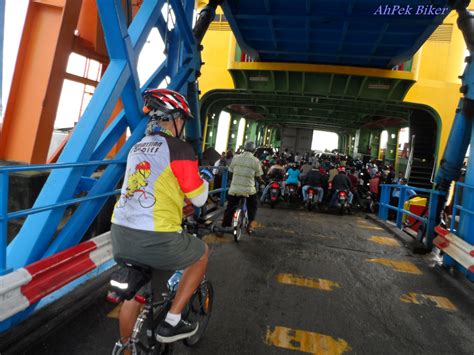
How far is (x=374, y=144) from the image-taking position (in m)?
29.7

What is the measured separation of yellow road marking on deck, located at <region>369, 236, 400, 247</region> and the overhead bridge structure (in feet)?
6.99

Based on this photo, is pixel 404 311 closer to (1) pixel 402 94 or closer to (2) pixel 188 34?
(2) pixel 188 34

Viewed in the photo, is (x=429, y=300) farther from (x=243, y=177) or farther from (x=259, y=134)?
(x=259, y=134)

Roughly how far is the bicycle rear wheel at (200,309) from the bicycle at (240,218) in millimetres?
3107

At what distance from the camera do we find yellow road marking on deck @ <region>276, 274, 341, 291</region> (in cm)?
479

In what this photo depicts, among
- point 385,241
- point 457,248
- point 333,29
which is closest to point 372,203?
point 385,241

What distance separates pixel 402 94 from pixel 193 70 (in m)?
9.08

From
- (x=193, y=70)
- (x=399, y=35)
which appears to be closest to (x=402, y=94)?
(x=399, y=35)

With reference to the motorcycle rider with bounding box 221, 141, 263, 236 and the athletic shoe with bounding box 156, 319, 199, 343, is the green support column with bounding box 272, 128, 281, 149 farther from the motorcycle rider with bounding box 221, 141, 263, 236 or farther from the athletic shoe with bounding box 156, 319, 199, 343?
the athletic shoe with bounding box 156, 319, 199, 343

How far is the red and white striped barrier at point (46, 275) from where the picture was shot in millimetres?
2594

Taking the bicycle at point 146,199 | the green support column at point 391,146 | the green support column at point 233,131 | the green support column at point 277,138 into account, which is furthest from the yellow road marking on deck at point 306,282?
the green support column at point 277,138

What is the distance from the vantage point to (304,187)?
12.3 metres

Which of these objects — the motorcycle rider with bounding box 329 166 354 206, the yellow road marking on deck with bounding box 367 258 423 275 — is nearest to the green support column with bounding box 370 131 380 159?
the motorcycle rider with bounding box 329 166 354 206

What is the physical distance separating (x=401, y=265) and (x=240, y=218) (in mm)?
2969
